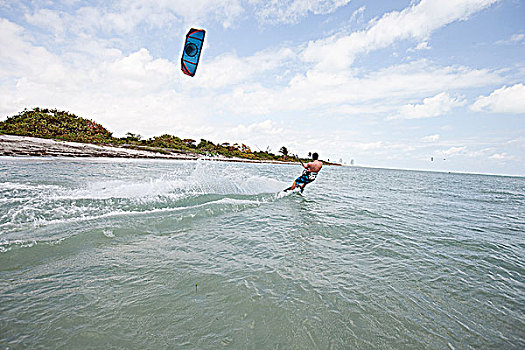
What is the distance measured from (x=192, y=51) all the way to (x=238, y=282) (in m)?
7.63

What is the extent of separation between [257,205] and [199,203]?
2422 mm

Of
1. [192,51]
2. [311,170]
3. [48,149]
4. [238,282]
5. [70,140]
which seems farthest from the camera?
[70,140]

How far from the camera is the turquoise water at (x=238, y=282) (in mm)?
2658

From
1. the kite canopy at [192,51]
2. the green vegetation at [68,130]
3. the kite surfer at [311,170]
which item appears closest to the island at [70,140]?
the green vegetation at [68,130]

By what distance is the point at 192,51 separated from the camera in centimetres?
823

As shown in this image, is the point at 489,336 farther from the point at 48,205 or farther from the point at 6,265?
the point at 48,205

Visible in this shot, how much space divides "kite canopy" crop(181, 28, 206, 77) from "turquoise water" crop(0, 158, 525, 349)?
4790mm

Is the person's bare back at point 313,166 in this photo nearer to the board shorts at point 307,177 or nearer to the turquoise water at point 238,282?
the board shorts at point 307,177

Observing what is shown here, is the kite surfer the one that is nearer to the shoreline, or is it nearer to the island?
the island

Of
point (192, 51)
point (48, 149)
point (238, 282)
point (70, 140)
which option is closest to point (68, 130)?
point (70, 140)

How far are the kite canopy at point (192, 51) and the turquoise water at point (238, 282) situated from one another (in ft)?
15.7

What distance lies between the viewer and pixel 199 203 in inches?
364

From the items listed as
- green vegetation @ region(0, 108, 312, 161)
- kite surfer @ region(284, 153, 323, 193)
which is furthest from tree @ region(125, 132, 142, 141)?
kite surfer @ region(284, 153, 323, 193)

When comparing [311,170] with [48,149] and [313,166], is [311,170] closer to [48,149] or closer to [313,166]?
[313,166]
